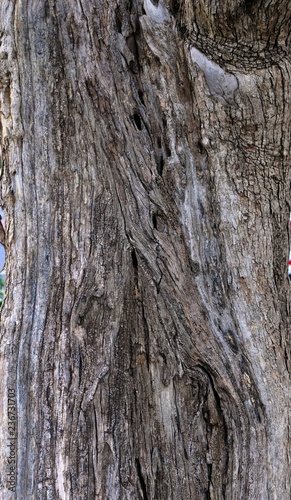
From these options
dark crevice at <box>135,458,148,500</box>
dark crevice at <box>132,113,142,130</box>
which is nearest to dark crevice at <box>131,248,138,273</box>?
dark crevice at <box>132,113,142,130</box>

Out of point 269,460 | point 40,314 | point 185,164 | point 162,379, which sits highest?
point 185,164

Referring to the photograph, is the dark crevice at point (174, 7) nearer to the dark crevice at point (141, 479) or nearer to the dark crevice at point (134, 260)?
the dark crevice at point (134, 260)

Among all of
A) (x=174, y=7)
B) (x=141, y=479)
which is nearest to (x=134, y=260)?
(x=141, y=479)

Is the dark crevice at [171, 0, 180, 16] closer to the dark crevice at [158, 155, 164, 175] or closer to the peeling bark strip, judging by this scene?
the peeling bark strip

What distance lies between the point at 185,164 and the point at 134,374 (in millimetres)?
744

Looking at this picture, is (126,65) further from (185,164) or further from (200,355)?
(200,355)

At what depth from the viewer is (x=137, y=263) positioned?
189cm

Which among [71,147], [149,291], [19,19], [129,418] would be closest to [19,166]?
[71,147]

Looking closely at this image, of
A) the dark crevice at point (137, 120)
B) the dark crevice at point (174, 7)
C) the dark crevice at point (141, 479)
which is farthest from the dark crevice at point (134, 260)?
the dark crevice at point (174, 7)

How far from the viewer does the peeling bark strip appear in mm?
1824

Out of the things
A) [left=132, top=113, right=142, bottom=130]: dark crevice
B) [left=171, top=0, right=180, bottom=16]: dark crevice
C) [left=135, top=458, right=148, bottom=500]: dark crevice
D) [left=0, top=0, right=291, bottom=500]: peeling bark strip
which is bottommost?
[left=135, top=458, right=148, bottom=500]: dark crevice

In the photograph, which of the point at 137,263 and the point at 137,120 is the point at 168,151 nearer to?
the point at 137,120

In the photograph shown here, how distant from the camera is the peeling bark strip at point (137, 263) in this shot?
5.98 feet

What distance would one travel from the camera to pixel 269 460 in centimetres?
187
